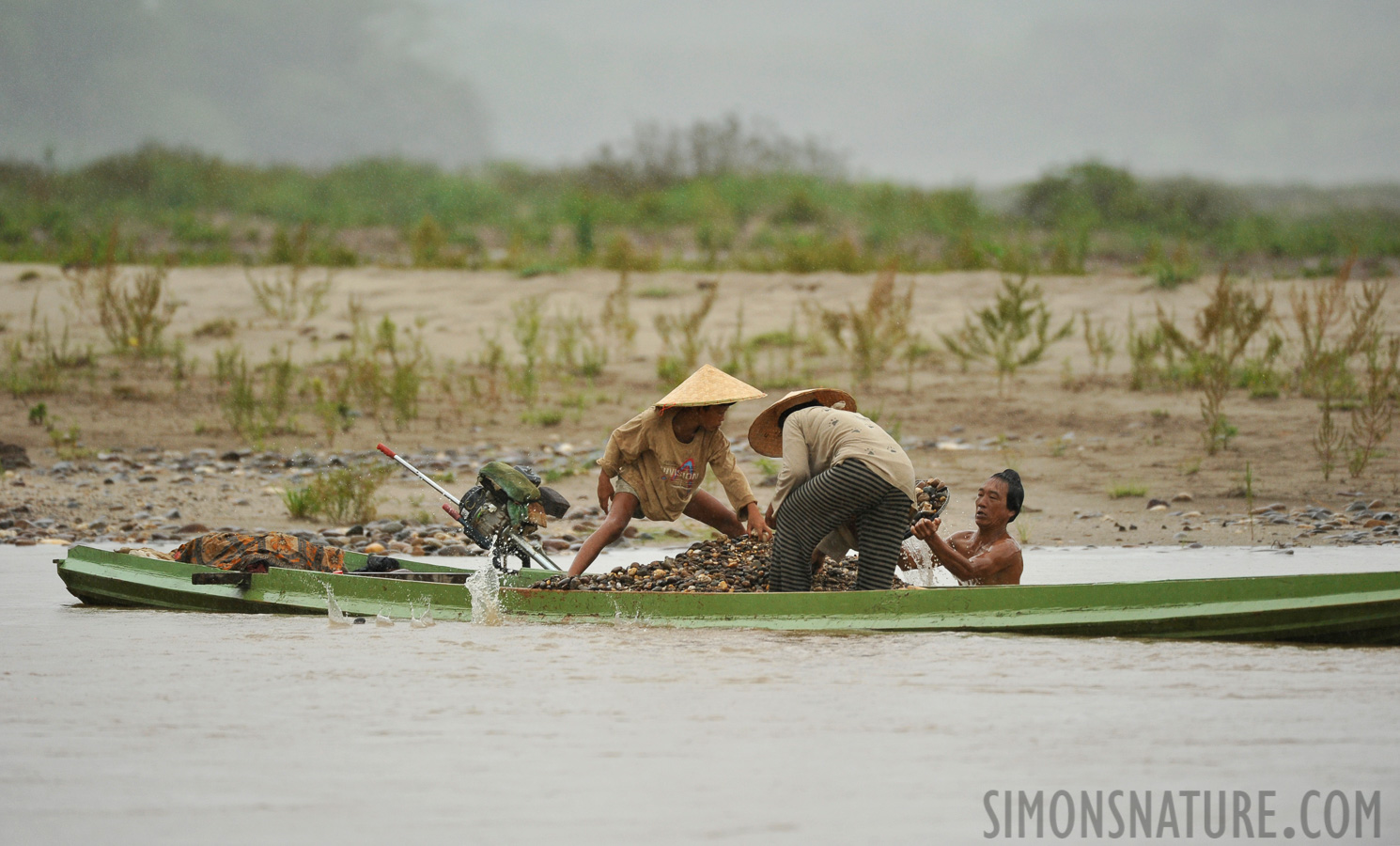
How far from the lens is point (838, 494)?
5.78 meters

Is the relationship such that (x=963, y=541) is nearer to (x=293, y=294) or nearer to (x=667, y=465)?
(x=667, y=465)

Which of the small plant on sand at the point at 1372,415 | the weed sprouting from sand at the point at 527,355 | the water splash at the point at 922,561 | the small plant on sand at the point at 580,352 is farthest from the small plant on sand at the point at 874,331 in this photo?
the water splash at the point at 922,561

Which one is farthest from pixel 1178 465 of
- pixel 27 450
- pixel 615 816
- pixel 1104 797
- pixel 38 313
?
pixel 38 313

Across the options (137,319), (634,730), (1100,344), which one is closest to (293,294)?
(137,319)

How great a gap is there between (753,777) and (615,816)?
542 millimetres

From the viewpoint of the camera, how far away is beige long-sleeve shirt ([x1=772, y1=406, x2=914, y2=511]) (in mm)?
5812

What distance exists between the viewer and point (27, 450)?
38.1 ft

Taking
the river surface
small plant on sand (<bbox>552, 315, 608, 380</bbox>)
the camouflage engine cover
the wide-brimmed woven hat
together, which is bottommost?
the river surface

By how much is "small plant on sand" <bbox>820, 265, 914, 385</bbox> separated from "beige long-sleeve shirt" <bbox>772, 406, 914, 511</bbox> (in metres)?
7.05

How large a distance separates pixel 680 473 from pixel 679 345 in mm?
7209

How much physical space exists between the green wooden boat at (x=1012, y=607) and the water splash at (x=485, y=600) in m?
0.03

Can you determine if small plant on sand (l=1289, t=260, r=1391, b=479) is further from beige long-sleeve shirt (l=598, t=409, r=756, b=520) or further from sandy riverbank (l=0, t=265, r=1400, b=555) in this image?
beige long-sleeve shirt (l=598, t=409, r=756, b=520)

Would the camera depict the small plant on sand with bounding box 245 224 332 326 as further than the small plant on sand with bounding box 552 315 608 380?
Yes

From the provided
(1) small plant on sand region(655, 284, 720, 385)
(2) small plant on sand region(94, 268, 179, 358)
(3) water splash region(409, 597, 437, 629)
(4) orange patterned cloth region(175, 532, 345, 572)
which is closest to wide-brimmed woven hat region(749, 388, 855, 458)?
(3) water splash region(409, 597, 437, 629)
